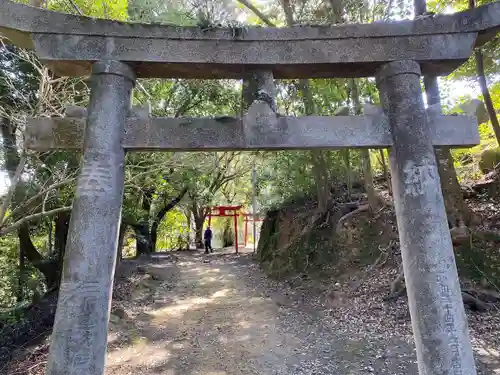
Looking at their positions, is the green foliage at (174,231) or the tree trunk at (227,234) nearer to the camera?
the green foliage at (174,231)

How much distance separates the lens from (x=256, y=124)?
313 centimetres

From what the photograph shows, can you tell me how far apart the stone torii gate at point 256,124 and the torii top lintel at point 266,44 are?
1cm

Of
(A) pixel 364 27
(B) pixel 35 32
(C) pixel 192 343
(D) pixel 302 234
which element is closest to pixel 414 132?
(A) pixel 364 27

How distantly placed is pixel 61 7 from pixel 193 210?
55.7 ft

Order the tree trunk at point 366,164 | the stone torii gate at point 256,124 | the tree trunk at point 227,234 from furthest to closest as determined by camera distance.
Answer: the tree trunk at point 227,234 < the tree trunk at point 366,164 < the stone torii gate at point 256,124

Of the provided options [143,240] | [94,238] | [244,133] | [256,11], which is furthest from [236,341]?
[143,240]

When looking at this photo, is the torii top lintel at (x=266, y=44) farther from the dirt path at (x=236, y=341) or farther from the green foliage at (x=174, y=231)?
the green foliage at (x=174, y=231)

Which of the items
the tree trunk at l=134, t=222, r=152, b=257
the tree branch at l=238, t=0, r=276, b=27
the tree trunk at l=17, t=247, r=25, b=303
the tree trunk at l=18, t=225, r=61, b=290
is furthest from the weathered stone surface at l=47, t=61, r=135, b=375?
the tree trunk at l=134, t=222, r=152, b=257

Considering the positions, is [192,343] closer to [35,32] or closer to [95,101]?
[95,101]

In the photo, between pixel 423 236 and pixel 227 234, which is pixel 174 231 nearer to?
pixel 227 234

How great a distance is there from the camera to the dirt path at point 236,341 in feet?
16.7

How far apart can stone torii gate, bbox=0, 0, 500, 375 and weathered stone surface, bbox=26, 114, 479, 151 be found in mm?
10

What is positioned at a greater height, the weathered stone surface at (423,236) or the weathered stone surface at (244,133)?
the weathered stone surface at (244,133)

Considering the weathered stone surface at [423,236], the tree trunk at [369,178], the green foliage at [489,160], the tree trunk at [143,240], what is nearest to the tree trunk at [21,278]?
the tree trunk at [143,240]
